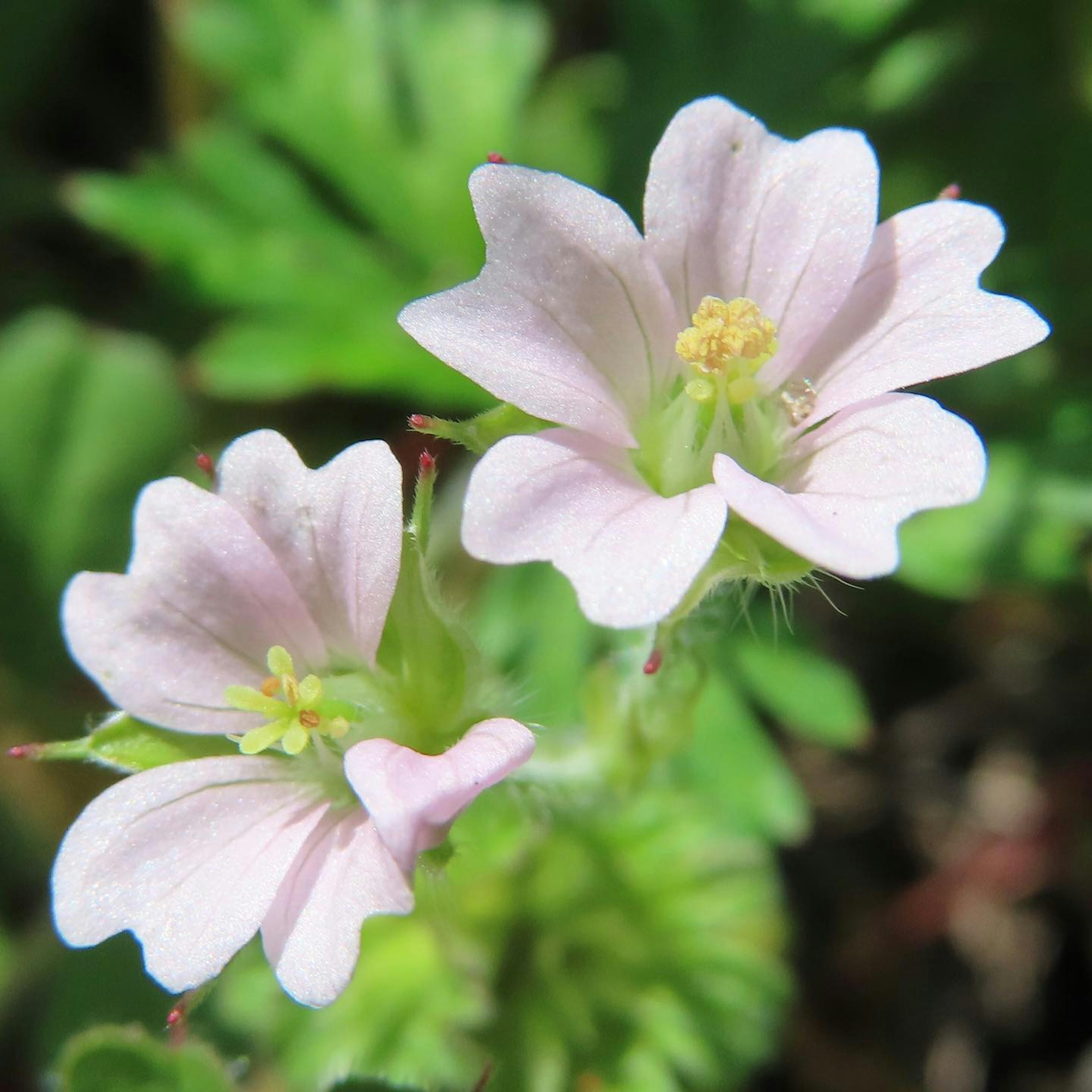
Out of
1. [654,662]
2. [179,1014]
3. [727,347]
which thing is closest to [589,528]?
[654,662]

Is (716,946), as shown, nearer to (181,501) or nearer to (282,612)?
(282,612)

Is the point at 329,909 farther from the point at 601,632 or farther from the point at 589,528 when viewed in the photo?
the point at 601,632

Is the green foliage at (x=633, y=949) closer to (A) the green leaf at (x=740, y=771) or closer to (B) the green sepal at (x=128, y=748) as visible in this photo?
(A) the green leaf at (x=740, y=771)

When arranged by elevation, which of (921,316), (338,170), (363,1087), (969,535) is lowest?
(969,535)

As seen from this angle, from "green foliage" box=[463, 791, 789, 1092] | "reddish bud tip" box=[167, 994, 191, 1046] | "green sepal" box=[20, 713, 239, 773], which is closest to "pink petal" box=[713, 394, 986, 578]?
"green sepal" box=[20, 713, 239, 773]

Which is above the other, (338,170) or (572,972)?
(338,170)

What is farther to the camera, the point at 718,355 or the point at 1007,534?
the point at 1007,534

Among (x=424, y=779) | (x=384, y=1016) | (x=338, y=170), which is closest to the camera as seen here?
(x=424, y=779)

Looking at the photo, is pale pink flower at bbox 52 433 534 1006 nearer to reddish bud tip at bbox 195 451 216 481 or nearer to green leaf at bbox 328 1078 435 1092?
reddish bud tip at bbox 195 451 216 481
